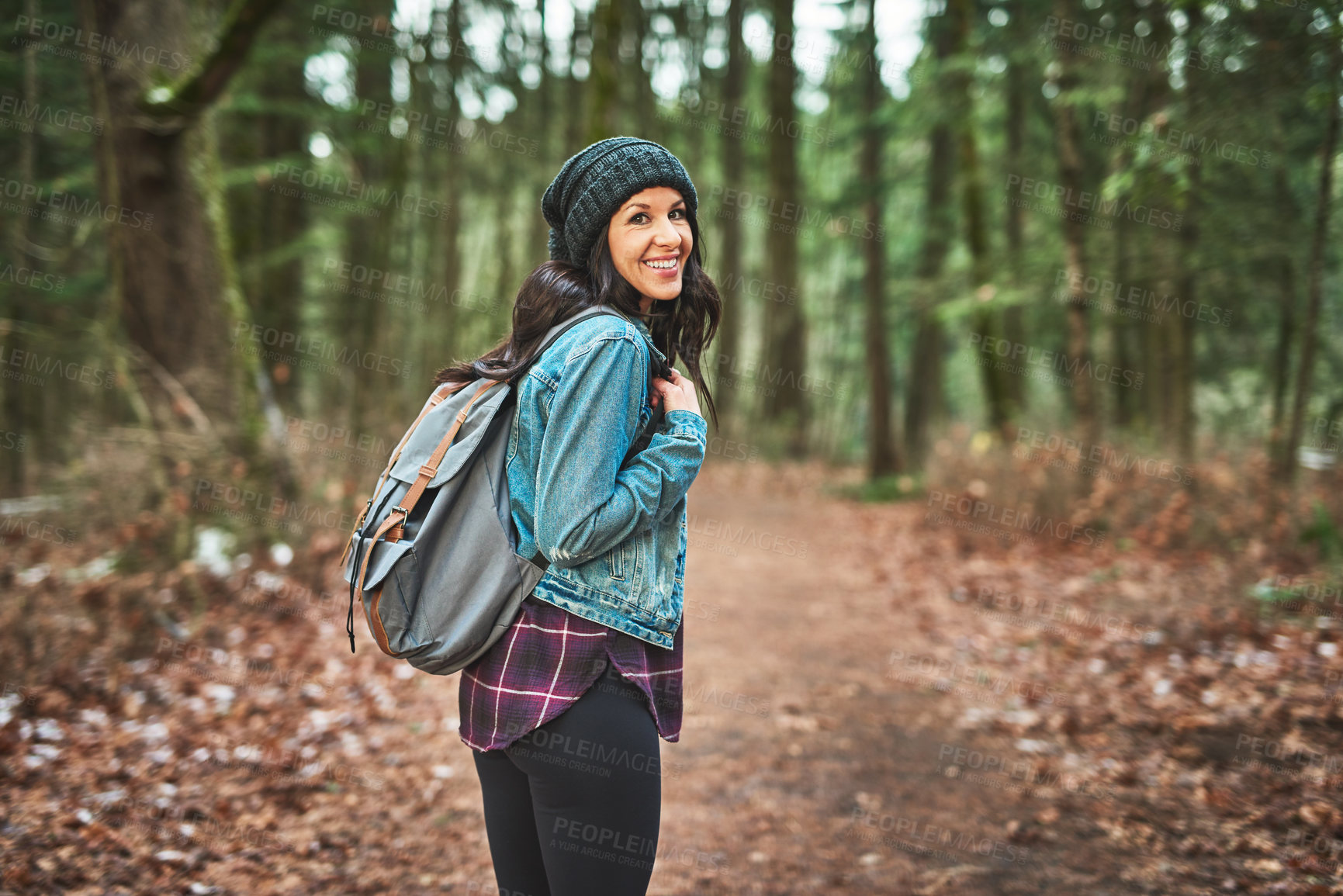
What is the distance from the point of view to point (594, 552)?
5.33 feet

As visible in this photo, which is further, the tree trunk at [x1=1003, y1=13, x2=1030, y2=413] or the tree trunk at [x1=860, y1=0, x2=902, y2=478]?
the tree trunk at [x1=860, y1=0, x2=902, y2=478]

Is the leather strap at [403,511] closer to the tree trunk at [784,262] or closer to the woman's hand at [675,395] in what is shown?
the woman's hand at [675,395]

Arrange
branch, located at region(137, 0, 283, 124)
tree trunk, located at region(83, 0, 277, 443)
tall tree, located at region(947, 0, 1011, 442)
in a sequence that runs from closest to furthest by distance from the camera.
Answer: branch, located at region(137, 0, 283, 124) → tree trunk, located at region(83, 0, 277, 443) → tall tree, located at region(947, 0, 1011, 442)

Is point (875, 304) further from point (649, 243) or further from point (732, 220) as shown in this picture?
point (649, 243)

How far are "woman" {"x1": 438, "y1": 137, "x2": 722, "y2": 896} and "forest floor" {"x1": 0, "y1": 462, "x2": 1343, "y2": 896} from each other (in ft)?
6.42

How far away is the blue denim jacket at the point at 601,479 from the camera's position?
159 centimetres

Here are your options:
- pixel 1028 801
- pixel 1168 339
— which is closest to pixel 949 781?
pixel 1028 801

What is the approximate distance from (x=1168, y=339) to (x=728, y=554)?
754cm

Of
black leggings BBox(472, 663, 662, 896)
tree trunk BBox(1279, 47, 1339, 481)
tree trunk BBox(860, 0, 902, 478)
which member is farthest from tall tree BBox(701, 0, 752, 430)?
black leggings BBox(472, 663, 662, 896)

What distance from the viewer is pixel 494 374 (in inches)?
69.4

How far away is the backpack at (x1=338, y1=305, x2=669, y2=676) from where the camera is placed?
166 centimetres

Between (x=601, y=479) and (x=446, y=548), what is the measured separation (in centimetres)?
38

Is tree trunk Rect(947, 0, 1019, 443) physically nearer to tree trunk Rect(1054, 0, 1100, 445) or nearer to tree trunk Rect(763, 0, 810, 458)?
tree trunk Rect(1054, 0, 1100, 445)

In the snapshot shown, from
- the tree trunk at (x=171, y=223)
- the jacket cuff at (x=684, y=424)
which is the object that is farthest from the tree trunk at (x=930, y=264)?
the jacket cuff at (x=684, y=424)
